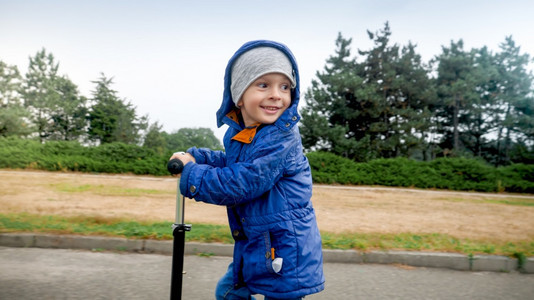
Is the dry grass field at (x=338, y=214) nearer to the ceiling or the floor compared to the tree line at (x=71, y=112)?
nearer to the floor

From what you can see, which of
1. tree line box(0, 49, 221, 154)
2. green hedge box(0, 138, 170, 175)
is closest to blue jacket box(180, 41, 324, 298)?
green hedge box(0, 138, 170, 175)

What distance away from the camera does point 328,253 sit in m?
4.30

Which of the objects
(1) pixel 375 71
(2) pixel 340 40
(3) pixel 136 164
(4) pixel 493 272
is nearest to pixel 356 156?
(1) pixel 375 71

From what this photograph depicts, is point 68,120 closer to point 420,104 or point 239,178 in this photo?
point 420,104

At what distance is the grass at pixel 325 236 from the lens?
4.49 metres

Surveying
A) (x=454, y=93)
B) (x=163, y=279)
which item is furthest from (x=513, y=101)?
(x=163, y=279)

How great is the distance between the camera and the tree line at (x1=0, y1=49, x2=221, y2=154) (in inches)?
1356

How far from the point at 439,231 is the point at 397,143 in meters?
24.2

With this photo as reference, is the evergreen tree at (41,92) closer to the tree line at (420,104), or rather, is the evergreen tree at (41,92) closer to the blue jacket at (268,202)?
the tree line at (420,104)

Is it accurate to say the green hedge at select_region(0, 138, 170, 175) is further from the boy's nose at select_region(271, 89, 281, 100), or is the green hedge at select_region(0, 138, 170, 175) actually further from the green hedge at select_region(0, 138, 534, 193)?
the boy's nose at select_region(271, 89, 281, 100)

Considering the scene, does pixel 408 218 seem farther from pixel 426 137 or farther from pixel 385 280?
A: pixel 426 137

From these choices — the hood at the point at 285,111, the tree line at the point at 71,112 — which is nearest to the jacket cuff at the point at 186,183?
the hood at the point at 285,111

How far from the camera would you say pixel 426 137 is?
3238 cm

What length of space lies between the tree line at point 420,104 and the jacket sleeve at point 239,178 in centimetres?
2585
